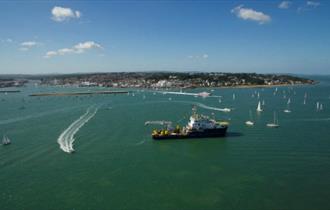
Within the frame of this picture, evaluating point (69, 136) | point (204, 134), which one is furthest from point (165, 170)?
point (69, 136)

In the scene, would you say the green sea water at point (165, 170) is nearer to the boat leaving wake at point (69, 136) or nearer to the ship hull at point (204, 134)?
the boat leaving wake at point (69, 136)

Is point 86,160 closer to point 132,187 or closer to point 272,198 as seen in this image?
point 132,187

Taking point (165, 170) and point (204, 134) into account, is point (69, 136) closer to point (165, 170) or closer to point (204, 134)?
point (204, 134)

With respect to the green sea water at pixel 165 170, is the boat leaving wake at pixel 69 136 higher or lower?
higher

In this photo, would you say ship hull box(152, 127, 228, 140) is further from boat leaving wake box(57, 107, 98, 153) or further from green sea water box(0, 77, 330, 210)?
boat leaving wake box(57, 107, 98, 153)

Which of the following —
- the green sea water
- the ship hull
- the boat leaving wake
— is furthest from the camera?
the ship hull

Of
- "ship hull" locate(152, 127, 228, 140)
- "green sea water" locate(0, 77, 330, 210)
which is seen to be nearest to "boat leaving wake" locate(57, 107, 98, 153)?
"green sea water" locate(0, 77, 330, 210)

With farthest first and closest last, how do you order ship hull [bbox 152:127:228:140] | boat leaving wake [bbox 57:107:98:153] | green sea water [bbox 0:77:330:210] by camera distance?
ship hull [bbox 152:127:228:140] → boat leaving wake [bbox 57:107:98:153] → green sea water [bbox 0:77:330:210]

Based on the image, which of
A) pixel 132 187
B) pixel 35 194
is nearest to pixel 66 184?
pixel 35 194

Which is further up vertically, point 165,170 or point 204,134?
point 204,134

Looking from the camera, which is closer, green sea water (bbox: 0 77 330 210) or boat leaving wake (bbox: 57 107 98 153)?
green sea water (bbox: 0 77 330 210)

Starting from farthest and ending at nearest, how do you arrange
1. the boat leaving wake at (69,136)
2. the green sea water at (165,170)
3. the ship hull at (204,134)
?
the ship hull at (204,134) → the boat leaving wake at (69,136) → the green sea water at (165,170)

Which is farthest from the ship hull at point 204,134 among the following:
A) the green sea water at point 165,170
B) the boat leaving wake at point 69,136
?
the boat leaving wake at point 69,136
